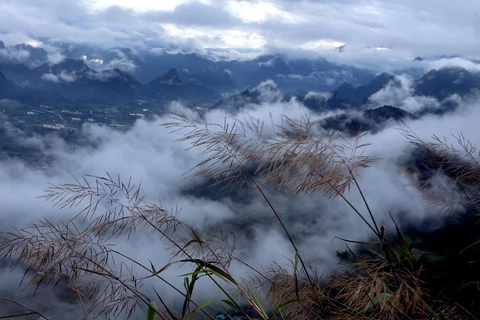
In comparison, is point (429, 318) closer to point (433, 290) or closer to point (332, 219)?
point (433, 290)

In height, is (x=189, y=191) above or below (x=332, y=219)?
below

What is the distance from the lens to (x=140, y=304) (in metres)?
2.80

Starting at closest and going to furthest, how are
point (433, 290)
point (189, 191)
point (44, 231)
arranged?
point (433, 290) < point (44, 231) < point (189, 191)

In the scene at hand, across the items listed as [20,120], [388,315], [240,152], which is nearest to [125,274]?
[240,152]

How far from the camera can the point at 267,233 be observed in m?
90.5

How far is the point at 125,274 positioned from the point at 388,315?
2.08m

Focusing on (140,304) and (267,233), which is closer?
(140,304)

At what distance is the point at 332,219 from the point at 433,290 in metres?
90.5

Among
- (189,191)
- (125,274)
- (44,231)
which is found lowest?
(189,191)

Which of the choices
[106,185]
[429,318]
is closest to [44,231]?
[106,185]

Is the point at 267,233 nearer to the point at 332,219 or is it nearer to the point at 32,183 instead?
the point at 332,219

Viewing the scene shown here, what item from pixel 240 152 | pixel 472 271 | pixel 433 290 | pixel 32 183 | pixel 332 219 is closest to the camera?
pixel 433 290

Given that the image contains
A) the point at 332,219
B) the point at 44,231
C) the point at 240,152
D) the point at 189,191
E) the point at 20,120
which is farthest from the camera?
the point at 20,120

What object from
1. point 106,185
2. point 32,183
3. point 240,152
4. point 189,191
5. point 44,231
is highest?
point 240,152
